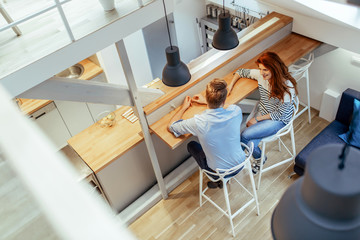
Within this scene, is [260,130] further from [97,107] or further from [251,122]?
[97,107]

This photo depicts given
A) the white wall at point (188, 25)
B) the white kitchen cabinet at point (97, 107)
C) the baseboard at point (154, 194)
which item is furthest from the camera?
the white wall at point (188, 25)

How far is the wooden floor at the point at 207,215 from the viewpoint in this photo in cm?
379

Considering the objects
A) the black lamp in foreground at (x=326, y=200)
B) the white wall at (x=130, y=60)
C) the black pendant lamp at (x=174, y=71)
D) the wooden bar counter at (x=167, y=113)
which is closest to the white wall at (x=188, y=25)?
the white wall at (x=130, y=60)

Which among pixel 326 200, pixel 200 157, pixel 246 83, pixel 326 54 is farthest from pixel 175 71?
pixel 326 54

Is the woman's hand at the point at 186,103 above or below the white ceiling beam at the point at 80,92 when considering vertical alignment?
below

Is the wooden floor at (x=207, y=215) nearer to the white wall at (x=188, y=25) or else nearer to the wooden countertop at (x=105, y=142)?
the wooden countertop at (x=105, y=142)

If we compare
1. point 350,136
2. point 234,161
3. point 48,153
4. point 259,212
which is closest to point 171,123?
point 234,161

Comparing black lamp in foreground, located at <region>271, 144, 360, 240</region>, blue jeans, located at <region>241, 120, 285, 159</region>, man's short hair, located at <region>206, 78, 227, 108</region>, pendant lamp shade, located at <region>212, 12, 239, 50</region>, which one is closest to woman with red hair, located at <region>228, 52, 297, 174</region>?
blue jeans, located at <region>241, 120, 285, 159</region>

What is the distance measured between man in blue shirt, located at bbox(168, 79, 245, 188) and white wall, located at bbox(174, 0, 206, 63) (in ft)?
9.01

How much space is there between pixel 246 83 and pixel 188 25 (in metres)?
2.45

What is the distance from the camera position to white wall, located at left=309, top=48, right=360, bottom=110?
4.22 meters

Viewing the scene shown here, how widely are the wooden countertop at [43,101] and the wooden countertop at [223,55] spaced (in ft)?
5.04

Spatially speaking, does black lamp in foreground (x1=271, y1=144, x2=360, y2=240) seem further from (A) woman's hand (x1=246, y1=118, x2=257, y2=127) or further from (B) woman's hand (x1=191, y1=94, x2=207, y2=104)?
A: (A) woman's hand (x1=246, y1=118, x2=257, y2=127)

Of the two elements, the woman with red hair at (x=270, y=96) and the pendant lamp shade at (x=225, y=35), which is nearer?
the pendant lamp shade at (x=225, y=35)
